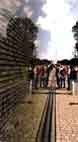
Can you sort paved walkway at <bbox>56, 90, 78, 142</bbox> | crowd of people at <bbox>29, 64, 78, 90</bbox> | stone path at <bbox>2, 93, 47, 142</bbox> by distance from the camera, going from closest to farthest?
1. stone path at <bbox>2, 93, 47, 142</bbox>
2. paved walkway at <bbox>56, 90, 78, 142</bbox>
3. crowd of people at <bbox>29, 64, 78, 90</bbox>

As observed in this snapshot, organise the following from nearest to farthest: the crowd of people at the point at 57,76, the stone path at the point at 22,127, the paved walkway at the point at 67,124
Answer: the stone path at the point at 22,127
the paved walkway at the point at 67,124
the crowd of people at the point at 57,76

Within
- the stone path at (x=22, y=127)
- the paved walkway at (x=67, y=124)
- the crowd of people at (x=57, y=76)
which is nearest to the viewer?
the stone path at (x=22, y=127)

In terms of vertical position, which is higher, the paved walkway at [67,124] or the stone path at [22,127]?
the stone path at [22,127]

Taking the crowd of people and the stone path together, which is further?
the crowd of people

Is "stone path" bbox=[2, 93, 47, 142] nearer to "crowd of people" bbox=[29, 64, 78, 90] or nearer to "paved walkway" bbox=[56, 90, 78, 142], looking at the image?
"paved walkway" bbox=[56, 90, 78, 142]

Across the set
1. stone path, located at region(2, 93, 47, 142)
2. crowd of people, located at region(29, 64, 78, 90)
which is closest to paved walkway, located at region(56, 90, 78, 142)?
stone path, located at region(2, 93, 47, 142)

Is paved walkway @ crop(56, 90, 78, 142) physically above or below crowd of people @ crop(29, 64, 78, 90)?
below

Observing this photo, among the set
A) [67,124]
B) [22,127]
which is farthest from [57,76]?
[22,127]

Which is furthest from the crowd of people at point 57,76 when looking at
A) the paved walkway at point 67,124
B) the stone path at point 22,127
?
the stone path at point 22,127

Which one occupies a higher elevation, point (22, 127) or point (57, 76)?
point (57, 76)

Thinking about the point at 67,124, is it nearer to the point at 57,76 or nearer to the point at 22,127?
the point at 22,127

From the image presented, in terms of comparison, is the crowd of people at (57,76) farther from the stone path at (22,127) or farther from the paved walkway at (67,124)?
the stone path at (22,127)

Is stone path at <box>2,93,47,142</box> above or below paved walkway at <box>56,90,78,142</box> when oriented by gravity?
above

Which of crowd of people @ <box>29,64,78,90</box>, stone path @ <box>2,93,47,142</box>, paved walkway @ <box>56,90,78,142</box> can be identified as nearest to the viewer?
stone path @ <box>2,93,47,142</box>
